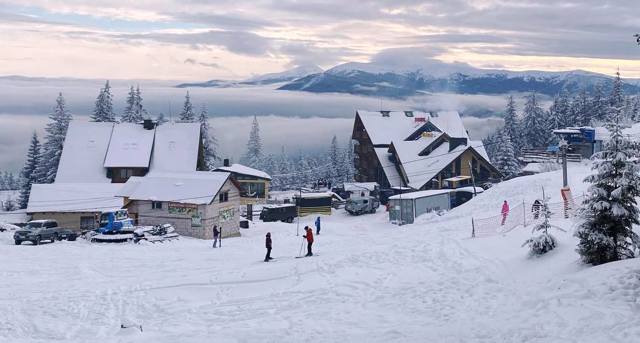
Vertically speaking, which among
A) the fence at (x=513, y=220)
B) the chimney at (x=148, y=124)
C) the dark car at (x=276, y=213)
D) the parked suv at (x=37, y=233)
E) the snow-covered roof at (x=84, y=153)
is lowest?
the dark car at (x=276, y=213)

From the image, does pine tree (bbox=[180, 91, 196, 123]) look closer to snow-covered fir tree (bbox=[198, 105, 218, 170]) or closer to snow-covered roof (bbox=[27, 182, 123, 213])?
snow-covered fir tree (bbox=[198, 105, 218, 170])

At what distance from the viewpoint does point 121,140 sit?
228 ft

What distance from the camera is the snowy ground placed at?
1816 cm

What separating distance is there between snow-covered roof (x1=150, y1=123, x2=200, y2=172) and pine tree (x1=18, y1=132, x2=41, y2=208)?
15.7 meters

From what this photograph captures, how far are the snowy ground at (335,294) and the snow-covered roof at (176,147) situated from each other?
106 feet

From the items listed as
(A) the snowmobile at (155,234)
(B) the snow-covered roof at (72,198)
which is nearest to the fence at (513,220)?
(A) the snowmobile at (155,234)

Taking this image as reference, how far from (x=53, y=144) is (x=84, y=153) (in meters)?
8.73

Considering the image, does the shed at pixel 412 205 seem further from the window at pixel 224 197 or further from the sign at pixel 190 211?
the sign at pixel 190 211

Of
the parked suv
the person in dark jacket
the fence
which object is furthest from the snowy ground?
the parked suv

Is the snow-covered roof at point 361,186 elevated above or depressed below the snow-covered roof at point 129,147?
below

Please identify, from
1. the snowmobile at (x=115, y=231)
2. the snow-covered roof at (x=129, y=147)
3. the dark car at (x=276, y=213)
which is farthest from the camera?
the snow-covered roof at (x=129, y=147)

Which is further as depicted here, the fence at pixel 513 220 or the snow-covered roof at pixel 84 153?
the snow-covered roof at pixel 84 153

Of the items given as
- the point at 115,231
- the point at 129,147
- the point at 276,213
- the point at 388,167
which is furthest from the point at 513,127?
the point at 115,231

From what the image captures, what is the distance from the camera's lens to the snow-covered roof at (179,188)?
49906mm
